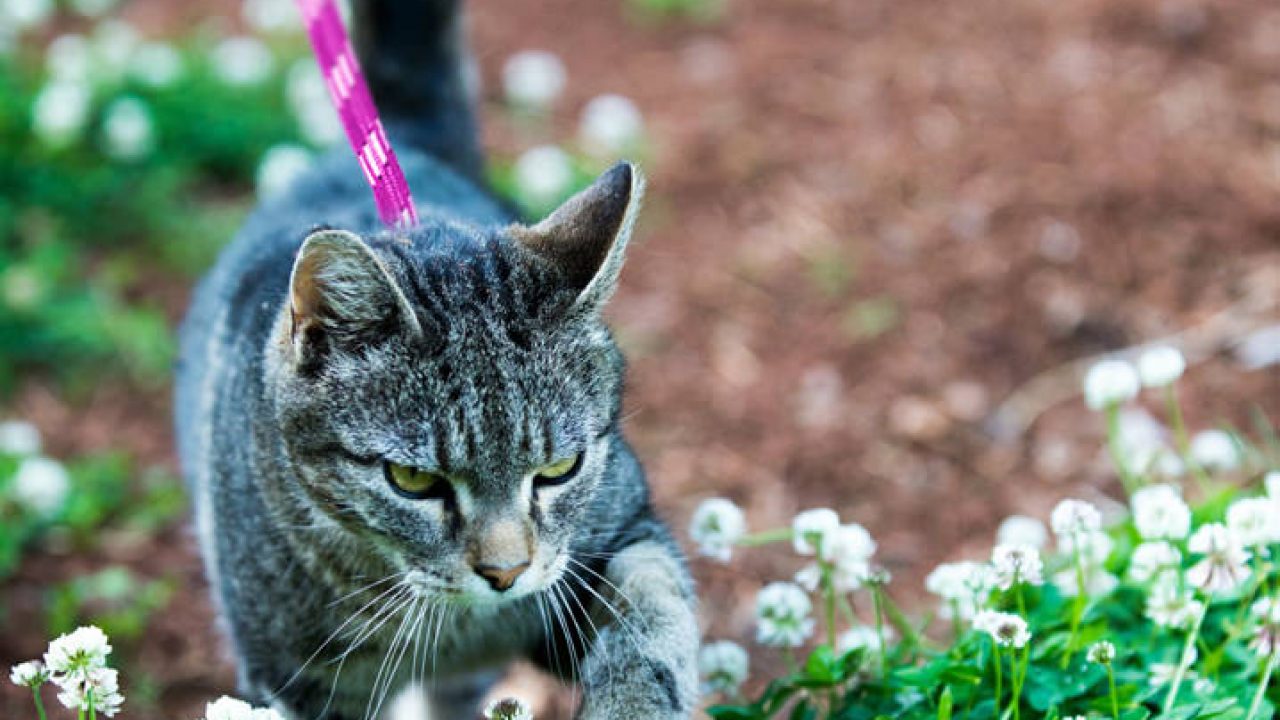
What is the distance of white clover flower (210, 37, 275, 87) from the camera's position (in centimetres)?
544

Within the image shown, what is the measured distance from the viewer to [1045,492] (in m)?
4.04

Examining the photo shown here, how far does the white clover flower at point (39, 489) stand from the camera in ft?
12.4

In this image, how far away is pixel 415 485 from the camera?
7.55ft

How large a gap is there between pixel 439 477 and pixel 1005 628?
906 millimetres

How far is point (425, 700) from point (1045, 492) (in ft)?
6.05

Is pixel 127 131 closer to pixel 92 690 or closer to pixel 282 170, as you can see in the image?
pixel 282 170

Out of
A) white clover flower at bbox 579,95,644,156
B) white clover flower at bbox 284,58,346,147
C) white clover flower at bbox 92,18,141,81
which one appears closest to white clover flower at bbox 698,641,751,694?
white clover flower at bbox 284,58,346,147

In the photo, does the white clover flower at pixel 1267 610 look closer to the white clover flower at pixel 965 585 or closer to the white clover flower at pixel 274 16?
the white clover flower at pixel 965 585

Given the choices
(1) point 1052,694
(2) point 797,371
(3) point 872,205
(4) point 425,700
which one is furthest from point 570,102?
(1) point 1052,694

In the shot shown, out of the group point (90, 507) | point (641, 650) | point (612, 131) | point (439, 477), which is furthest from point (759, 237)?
point (439, 477)

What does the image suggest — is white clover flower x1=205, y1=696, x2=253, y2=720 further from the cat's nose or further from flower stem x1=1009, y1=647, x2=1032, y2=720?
flower stem x1=1009, y1=647, x2=1032, y2=720

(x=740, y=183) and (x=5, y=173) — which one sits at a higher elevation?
(x=740, y=183)

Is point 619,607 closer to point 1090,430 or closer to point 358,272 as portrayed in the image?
point 358,272

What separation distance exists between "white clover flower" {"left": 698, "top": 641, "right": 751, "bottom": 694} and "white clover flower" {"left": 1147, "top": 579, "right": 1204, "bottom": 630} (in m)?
0.73
